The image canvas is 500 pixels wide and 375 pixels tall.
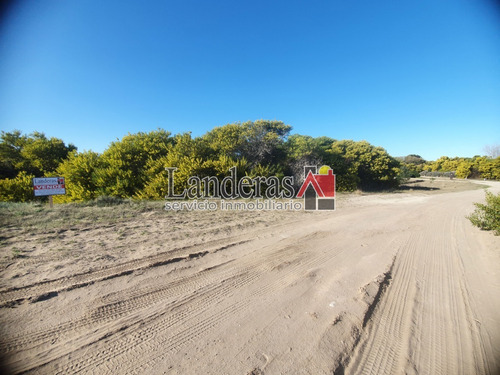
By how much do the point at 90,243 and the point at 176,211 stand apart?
144 inches

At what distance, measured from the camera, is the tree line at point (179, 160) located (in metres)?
12.1

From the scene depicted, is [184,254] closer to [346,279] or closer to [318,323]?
[318,323]

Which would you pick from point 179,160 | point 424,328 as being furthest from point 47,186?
point 424,328

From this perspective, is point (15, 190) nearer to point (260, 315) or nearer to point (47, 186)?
point (47, 186)

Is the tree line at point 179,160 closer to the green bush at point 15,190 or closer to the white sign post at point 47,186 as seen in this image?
the green bush at point 15,190

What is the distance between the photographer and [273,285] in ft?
9.45

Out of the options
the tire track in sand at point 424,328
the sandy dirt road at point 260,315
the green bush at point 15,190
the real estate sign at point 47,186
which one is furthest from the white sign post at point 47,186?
the tire track in sand at point 424,328

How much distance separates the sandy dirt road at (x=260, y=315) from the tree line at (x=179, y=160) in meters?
9.12

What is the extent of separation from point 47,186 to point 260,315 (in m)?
9.88

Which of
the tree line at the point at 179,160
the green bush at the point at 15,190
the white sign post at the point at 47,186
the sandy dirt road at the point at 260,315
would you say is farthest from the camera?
the green bush at the point at 15,190

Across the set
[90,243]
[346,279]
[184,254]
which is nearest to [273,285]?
[346,279]

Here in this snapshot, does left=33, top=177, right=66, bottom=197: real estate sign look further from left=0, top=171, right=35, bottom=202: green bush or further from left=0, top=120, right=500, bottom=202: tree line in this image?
left=0, top=171, right=35, bottom=202: green bush

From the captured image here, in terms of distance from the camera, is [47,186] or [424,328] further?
[47,186]

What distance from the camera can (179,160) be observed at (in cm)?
1186
